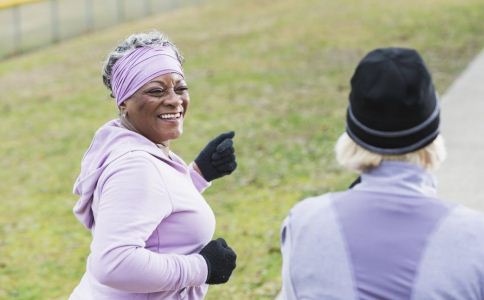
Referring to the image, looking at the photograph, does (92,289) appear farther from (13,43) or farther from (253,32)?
(13,43)

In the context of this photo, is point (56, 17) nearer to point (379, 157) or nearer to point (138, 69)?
point (138, 69)

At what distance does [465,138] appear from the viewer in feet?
28.3

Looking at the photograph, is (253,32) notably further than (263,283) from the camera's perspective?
Yes

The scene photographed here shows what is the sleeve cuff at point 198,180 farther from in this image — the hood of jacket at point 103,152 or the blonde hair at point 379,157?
the blonde hair at point 379,157

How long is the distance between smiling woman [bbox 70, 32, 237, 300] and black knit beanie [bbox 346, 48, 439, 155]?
32.7 inches

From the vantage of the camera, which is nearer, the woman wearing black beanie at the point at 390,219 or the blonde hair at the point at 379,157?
the woman wearing black beanie at the point at 390,219

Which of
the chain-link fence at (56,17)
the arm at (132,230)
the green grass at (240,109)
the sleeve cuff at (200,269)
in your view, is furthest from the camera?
the chain-link fence at (56,17)

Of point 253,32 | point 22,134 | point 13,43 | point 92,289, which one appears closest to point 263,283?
point 92,289

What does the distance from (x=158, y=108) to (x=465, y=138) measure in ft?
19.8

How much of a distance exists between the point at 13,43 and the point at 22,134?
277 inches

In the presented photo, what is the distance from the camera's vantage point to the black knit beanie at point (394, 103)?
89.4 inches

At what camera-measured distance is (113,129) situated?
3.16 m

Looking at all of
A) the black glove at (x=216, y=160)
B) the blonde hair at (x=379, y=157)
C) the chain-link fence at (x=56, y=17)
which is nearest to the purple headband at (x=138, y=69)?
the black glove at (x=216, y=160)

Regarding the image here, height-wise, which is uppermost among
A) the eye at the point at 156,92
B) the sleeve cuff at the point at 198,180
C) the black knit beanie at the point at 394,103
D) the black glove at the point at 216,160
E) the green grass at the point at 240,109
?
the black knit beanie at the point at 394,103
